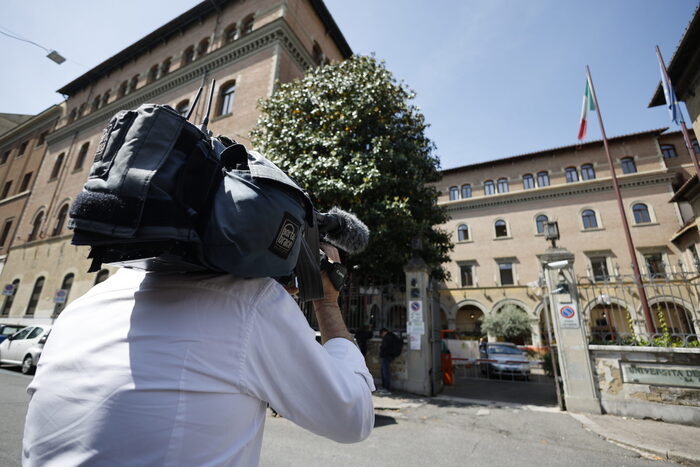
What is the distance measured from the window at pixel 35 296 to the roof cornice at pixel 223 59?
10164 millimetres

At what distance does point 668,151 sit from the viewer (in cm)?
2394

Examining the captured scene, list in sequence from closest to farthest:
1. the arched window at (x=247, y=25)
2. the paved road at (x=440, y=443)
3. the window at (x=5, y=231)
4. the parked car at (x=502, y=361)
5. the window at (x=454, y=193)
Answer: the paved road at (x=440, y=443) < the parked car at (x=502, y=361) < the arched window at (x=247, y=25) < the window at (x=5, y=231) < the window at (x=454, y=193)

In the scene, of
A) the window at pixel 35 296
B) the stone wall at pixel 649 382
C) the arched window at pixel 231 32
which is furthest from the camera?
the window at pixel 35 296

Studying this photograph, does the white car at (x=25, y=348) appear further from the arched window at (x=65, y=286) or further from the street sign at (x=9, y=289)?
the street sign at (x=9, y=289)

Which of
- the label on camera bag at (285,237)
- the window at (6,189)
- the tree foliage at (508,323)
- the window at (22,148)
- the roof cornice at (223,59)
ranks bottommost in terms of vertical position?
the label on camera bag at (285,237)

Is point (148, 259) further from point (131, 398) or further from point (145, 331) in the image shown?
point (131, 398)

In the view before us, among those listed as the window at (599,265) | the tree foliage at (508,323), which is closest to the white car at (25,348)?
the tree foliage at (508,323)

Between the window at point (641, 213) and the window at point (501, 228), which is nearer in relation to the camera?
the window at point (641, 213)

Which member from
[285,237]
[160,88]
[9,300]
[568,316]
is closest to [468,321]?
[568,316]

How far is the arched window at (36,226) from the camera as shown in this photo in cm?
2105

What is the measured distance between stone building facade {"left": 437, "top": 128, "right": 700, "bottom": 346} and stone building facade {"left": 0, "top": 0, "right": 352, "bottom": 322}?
16.4 meters

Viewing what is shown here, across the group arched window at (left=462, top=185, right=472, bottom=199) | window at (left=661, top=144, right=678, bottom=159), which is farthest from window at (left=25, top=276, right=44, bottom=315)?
window at (left=661, top=144, right=678, bottom=159)

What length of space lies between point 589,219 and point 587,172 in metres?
3.76

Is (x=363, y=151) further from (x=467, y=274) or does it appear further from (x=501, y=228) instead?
(x=501, y=228)
